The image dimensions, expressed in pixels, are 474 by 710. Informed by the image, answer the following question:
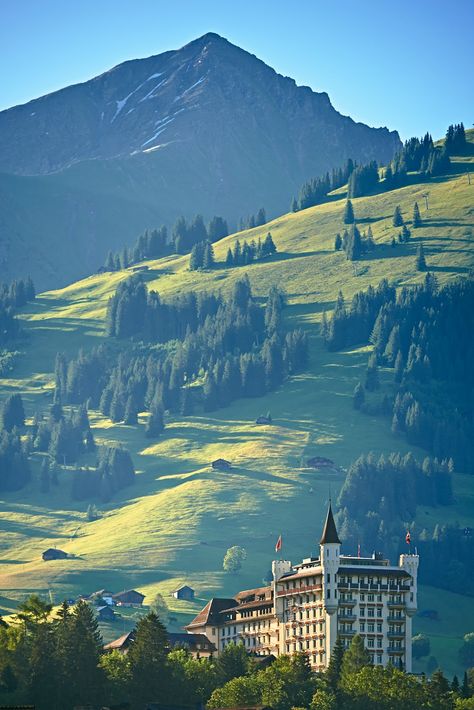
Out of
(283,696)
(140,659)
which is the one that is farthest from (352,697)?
(140,659)

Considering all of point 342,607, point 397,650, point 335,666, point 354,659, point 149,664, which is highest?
point 149,664

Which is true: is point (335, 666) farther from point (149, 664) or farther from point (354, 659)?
point (149, 664)

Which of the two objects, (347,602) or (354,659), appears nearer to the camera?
(354,659)

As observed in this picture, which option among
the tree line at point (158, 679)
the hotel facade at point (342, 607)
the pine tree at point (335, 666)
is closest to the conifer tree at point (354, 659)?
the tree line at point (158, 679)

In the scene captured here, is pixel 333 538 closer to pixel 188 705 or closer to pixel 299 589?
pixel 299 589

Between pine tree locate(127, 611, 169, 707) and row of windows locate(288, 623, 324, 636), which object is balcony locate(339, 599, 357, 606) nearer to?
row of windows locate(288, 623, 324, 636)

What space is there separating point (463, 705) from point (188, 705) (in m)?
22.9

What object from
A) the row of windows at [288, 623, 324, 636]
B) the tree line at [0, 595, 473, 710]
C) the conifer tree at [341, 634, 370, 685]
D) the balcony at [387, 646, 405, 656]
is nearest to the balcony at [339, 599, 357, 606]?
the row of windows at [288, 623, 324, 636]

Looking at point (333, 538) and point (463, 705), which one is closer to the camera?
point (463, 705)

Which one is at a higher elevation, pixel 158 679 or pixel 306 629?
pixel 158 679

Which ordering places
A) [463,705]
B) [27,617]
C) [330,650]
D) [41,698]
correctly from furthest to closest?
[330,650] → [27,617] → [463,705] → [41,698]

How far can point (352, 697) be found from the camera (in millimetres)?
161250

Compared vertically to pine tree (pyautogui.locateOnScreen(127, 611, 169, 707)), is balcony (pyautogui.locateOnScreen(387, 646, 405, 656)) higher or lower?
lower

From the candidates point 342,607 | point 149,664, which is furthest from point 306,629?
point 149,664
